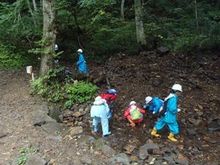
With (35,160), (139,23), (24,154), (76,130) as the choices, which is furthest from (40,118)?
(139,23)

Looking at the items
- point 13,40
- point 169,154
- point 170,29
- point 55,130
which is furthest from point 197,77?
point 13,40

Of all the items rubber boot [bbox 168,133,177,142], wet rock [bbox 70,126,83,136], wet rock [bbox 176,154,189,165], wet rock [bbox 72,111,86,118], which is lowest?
wet rock [bbox 176,154,189,165]

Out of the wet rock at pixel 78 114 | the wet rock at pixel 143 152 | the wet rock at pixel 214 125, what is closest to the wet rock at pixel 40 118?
the wet rock at pixel 78 114

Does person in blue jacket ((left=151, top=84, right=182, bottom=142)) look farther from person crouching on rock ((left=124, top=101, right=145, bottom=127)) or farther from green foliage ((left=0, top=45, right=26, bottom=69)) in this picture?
green foliage ((left=0, top=45, right=26, bottom=69))

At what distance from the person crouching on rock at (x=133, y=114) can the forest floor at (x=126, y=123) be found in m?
0.22

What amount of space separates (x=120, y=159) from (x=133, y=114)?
1.63 m

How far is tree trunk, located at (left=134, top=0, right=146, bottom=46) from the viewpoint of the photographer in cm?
1658

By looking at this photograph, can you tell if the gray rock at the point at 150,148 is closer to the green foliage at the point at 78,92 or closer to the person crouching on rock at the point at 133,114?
the person crouching on rock at the point at 133,114

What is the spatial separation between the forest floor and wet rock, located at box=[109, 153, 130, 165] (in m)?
0.03

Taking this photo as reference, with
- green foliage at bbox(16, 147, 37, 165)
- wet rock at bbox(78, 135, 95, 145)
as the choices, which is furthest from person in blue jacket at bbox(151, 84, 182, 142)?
green foliage at bbox(16, 147, 37, 165)

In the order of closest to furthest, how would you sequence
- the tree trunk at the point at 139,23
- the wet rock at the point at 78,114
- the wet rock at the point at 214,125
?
1. the wet rock at the point at 214,125
2. the wet rock at the point at 78,114
3. the tree trunk at the point at 139,23

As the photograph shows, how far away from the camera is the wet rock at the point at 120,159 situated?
35.3 feet

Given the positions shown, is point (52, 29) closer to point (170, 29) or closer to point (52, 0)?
point (52, 0)

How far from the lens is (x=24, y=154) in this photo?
36.4ft
